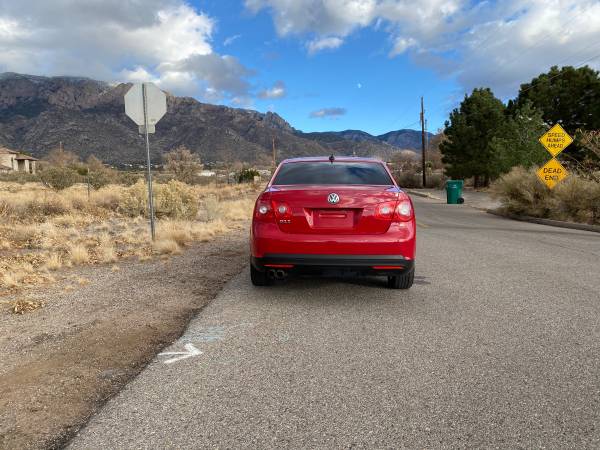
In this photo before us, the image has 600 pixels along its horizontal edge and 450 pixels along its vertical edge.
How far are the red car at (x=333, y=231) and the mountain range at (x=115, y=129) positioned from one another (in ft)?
273

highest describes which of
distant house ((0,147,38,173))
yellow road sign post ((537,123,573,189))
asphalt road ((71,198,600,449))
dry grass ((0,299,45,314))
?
distant house ((0,147,38,173))

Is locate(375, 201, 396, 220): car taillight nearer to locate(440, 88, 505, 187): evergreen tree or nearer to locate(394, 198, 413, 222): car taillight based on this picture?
locate(394, 198, 413, 222): car taillight

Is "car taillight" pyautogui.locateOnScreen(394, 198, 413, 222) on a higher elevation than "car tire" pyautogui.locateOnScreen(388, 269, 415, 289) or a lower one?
higher

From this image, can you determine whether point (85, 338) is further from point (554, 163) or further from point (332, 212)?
point (554, 163)

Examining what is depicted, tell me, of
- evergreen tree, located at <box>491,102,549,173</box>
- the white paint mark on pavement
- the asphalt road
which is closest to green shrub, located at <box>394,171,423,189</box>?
evergreen tree, located at <box>491,102,549,173</box>

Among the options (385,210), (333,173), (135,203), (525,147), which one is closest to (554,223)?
(525,147)

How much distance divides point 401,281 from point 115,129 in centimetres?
10737

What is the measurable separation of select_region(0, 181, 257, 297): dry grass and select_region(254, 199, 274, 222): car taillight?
9.94 feet

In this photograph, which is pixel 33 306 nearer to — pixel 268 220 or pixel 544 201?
pixel 268 220

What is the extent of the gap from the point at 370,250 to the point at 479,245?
20.1 feet

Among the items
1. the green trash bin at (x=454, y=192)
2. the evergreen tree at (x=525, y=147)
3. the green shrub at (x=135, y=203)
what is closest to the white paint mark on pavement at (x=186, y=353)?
the green shrub at (x=135, y=203)

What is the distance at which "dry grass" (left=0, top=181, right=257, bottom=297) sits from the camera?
850cm

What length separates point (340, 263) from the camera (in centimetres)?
534

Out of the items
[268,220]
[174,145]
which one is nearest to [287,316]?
[268,220]
